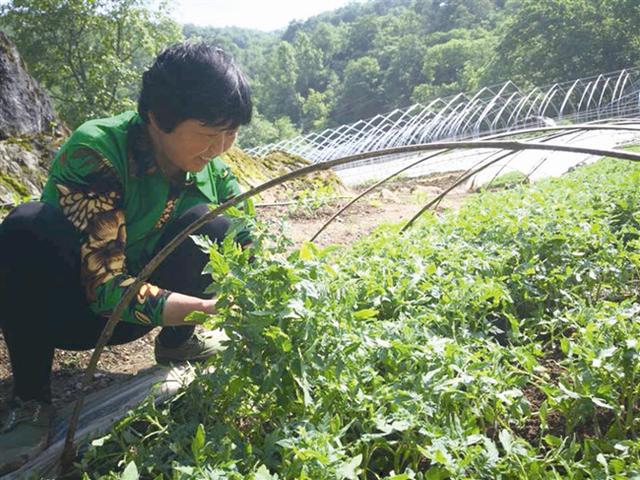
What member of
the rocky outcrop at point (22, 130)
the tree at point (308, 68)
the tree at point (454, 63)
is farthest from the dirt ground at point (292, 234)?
the tree at point (308, 68)

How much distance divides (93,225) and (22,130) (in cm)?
292

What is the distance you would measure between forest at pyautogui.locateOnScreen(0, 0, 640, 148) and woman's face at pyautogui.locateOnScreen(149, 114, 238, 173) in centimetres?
36

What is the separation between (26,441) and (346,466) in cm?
110

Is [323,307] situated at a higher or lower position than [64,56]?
lower

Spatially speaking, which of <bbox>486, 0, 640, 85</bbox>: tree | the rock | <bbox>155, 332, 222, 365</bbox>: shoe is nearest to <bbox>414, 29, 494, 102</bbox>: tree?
<bbox>486, 0, 640, 85</bbox>: tree

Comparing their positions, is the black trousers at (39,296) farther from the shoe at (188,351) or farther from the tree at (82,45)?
the tree at (82,45)

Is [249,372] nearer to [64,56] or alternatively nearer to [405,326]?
[405,326]

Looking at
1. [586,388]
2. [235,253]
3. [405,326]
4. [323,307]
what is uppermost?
[235,253]

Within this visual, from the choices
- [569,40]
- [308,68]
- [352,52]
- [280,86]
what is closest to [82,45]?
[569,40]

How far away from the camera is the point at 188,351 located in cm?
206

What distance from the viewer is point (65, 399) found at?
7.10ft

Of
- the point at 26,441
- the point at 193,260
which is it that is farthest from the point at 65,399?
the point at 193,260

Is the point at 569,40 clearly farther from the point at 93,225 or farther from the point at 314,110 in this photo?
the point at 93,225

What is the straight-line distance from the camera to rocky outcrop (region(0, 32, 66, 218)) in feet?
11.8
